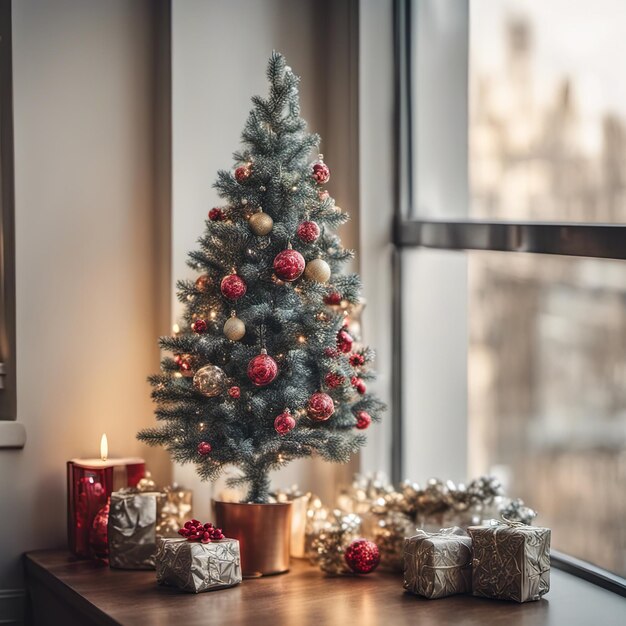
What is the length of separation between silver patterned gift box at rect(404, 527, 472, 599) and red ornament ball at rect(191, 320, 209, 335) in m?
0.62

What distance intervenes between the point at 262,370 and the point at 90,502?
24.3 inches

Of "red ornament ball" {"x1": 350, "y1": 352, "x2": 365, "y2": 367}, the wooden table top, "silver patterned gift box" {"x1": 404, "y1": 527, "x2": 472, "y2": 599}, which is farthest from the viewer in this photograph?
"red ornament ball" {"x1": 350, "y1": 352, "x2": 365, "y2": 367}

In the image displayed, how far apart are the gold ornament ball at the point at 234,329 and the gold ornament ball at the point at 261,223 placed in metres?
0.19

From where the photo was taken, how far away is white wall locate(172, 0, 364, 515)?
2490mm

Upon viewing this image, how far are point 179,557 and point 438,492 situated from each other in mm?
622

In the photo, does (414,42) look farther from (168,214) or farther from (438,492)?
(438,492)

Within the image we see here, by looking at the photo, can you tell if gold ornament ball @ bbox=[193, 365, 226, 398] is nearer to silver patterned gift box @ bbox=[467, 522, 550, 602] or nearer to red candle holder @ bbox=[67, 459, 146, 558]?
red candle holder @ bbox=[67, 459, 146, 558]

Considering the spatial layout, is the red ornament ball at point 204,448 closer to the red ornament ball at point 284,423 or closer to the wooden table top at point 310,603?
the red ornament ball at point 284,423

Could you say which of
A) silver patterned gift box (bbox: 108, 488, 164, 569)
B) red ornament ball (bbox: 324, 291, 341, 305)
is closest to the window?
red ornament ball (bbox: 324, 291, 341, 305)

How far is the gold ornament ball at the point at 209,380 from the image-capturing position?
2.04 meters

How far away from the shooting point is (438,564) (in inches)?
77.2

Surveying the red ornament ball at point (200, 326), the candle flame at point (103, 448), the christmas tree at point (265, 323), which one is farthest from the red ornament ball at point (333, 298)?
the candle flame at point (103, 448)

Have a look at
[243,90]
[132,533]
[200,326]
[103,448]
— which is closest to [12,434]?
[103,448]

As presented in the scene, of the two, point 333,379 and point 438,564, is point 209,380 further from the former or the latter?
point 438,564
